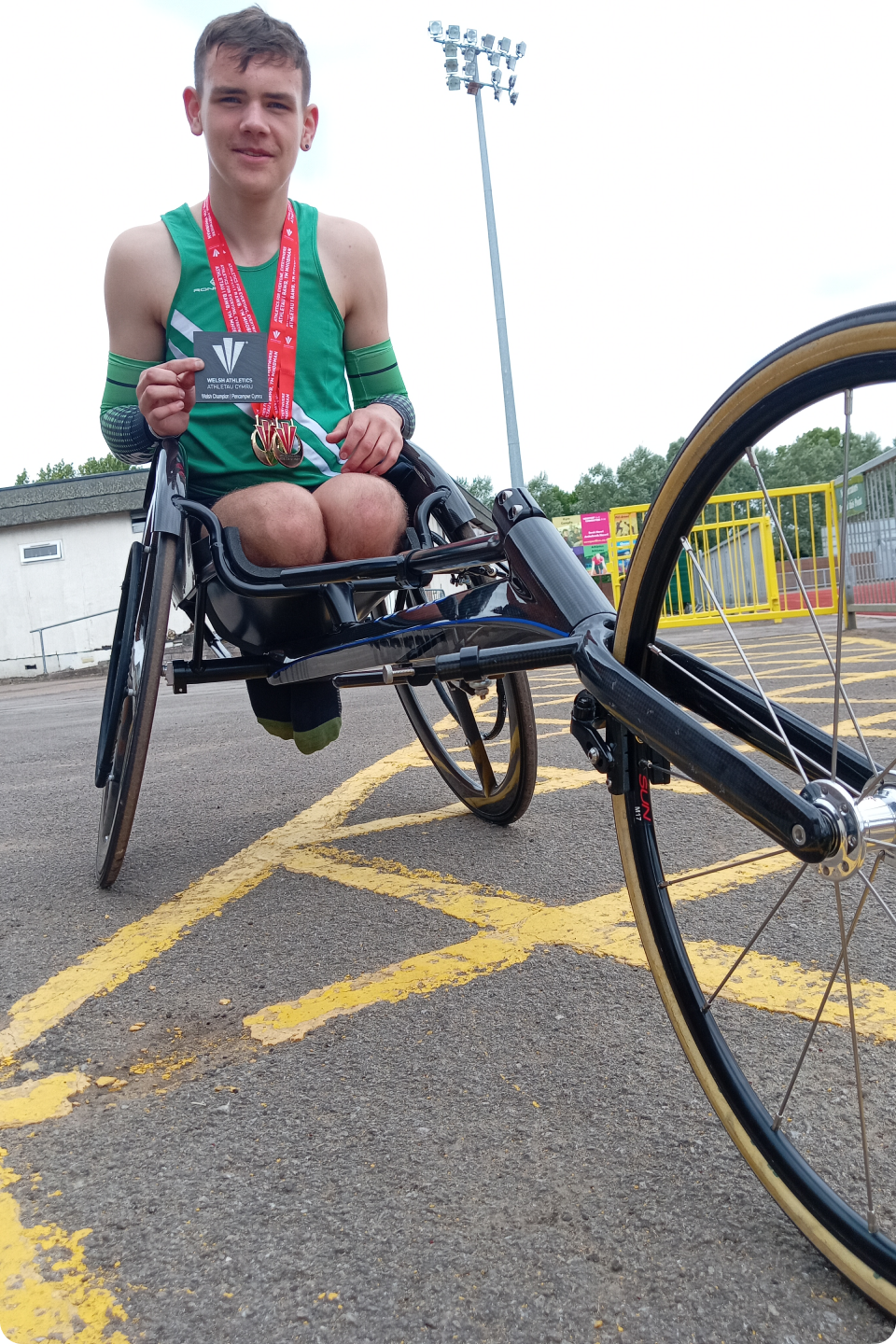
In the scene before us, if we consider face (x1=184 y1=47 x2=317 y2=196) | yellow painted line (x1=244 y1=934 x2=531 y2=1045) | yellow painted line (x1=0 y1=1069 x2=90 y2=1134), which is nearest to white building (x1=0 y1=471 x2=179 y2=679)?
face (x1=184 y1=47 x2=317 y2=196)

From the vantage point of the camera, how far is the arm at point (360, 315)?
2.50 meters

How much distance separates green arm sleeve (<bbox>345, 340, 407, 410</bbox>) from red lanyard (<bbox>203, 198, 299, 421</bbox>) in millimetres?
261

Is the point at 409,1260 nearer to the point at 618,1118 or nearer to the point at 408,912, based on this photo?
the point at 618,1118

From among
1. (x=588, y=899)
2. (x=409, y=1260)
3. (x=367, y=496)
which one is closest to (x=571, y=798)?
(x=588, y=899)

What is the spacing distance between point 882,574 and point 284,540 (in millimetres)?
9451

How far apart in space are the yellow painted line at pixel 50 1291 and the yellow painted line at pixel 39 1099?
0.85 feet

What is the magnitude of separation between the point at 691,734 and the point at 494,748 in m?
2.55

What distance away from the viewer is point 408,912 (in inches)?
93.0

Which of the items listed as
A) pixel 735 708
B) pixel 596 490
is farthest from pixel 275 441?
pixel 596 490

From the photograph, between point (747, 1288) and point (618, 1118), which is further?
point (618, 1118)

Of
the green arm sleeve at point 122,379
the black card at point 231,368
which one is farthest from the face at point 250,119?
the green arm sleeve at point 122,379

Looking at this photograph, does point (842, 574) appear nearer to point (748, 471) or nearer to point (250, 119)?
point (748, 471)

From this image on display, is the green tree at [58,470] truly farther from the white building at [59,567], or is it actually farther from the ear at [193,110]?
the ear at [193,110]

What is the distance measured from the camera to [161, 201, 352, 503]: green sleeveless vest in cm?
259
